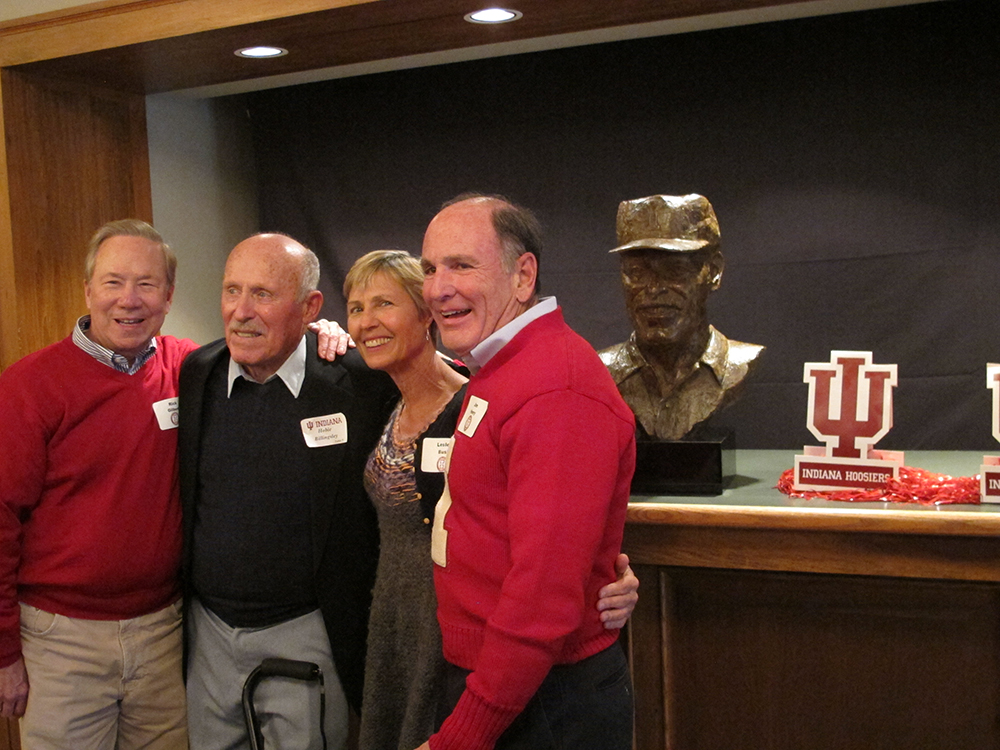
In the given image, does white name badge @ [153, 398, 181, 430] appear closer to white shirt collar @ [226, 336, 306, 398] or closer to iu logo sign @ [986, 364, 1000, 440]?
white shirt collar @ [226, 336, 306, 398]

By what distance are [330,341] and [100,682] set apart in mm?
904

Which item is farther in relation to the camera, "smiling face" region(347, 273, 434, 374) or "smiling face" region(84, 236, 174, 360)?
"smiling face" region(84, 236, 174, 360)

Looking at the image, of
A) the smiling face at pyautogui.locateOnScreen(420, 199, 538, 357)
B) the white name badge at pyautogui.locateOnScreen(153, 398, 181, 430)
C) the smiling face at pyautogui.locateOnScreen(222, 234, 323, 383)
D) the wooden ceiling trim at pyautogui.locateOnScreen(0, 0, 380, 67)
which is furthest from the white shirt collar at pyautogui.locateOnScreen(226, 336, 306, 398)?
the wooden ceiling trim at pyautogui.locateOnScreen(0, 0, 380, 67)

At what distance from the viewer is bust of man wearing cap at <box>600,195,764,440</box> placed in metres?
2.33

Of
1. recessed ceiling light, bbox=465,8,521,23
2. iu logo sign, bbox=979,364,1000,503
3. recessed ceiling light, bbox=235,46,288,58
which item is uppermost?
recessed ceiling light, bbox=465,8,521,23

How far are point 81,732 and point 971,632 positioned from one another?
6.43ft

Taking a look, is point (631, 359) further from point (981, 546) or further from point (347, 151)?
point (347, 151)

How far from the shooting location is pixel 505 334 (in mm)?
1482

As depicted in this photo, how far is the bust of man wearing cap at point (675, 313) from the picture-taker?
233 cm

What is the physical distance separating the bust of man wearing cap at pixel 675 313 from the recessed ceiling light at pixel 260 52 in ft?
Answer: 3.93

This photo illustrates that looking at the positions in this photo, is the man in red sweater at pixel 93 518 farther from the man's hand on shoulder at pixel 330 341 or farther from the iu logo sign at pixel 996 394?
the iu logo sign at pixel 996 394

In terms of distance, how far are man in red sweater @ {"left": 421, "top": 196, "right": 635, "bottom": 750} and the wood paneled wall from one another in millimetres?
1849

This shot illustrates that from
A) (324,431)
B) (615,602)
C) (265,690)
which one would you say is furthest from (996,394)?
(265,690)

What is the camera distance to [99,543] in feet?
6.73
